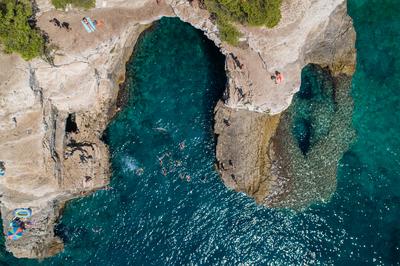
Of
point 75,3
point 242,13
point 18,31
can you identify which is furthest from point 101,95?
point 242,13

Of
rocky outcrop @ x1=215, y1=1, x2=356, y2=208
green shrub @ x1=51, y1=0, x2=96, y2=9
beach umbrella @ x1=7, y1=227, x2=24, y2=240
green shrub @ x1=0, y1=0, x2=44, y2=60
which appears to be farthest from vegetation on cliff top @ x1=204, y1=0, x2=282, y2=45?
beach umbrella @ x1=7, y1=227, x2=24, y2=240

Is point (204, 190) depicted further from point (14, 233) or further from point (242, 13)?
point (14, 233)

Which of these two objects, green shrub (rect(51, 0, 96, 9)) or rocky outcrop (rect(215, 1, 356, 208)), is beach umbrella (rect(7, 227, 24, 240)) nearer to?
rocky outcrop (rect(215, 1, 356, 208))

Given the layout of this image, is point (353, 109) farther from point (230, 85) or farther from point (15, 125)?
point (15, 125)

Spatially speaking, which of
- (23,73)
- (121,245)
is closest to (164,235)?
(121,245)

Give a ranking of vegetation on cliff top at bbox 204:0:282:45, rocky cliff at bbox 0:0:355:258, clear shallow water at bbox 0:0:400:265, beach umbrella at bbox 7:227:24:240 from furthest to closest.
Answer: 1. beach umbrella at bbox 7:227:24:240
2. clear shallow water at bbox 0:0:400:265
3. rocky cliff at bbox 0:0:355:258
4. vegetation on cliff top at bbox 204:0:282:45
